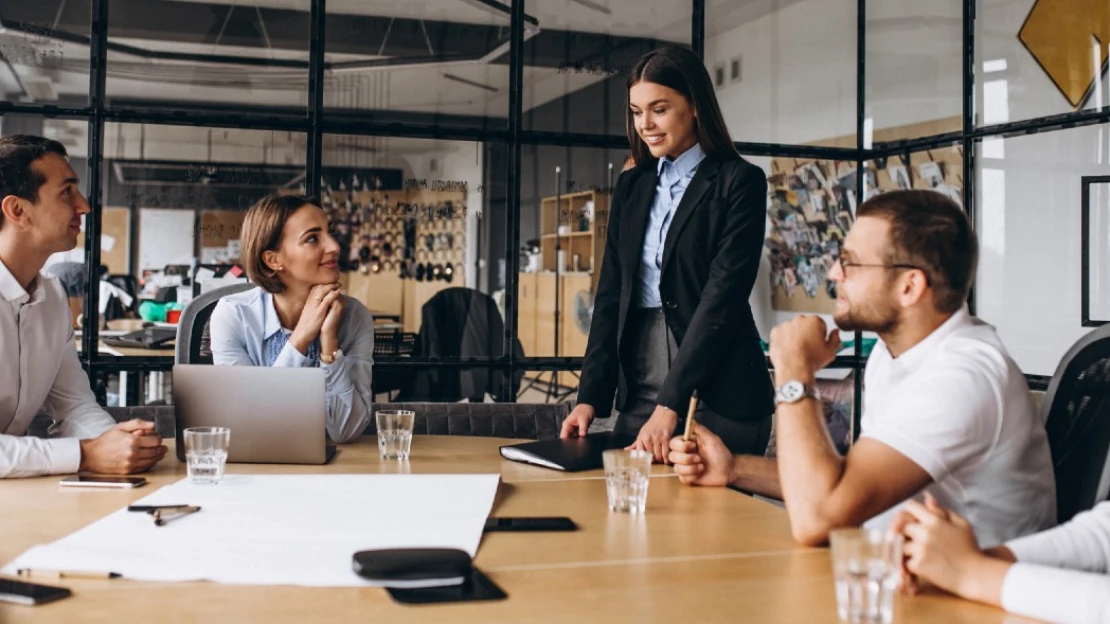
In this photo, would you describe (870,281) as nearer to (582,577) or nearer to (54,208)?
(582,577)

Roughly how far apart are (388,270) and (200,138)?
82 centimetres

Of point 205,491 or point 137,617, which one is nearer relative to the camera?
point 137,617

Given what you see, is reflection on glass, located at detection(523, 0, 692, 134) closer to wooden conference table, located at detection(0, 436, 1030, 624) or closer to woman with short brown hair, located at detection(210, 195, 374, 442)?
woman with short brown hair, located at detection(210, 195, 374, 442)

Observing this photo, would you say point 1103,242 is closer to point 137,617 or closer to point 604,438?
point 604,438

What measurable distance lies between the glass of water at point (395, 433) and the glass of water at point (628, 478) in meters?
0.58

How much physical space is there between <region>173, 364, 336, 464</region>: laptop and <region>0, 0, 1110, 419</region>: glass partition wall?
1.72 m

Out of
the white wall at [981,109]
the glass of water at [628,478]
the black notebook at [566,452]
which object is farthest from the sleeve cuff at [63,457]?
the white wall at [981,109]

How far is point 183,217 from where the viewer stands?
362 centimetres

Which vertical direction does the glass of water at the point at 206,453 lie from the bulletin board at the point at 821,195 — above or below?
below

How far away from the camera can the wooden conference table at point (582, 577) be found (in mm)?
1103

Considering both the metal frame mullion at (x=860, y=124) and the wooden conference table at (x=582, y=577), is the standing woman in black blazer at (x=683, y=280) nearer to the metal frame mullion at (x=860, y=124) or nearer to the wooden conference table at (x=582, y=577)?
the wooden conference table at (x=582, y=577)

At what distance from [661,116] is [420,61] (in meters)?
1.61

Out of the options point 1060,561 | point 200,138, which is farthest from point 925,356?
point 200,138

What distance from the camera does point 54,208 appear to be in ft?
7.95
